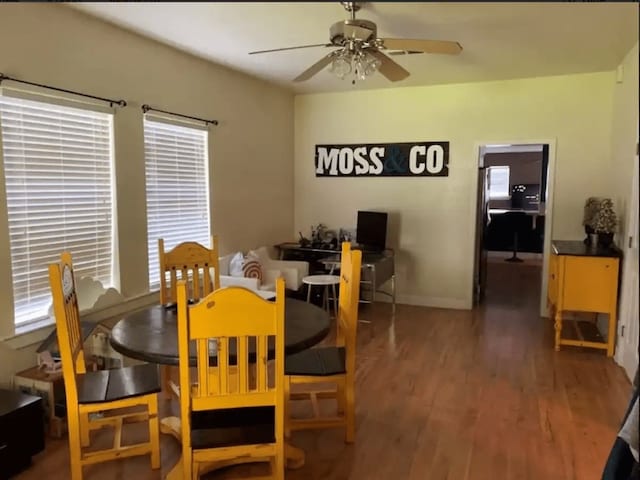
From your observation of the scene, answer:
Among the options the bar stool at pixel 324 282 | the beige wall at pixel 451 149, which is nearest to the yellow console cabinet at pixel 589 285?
the beige wall at pixel 451 149

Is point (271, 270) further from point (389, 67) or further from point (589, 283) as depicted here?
point (589, 283)

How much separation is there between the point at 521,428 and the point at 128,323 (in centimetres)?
229

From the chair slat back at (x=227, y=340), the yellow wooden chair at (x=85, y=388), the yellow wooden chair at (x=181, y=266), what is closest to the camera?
the chair slat back at (x=227, y=340)

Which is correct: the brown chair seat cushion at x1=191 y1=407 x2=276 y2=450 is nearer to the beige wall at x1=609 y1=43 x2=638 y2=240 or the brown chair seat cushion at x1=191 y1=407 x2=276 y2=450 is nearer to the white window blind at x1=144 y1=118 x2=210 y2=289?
the white window blind at x1=144 y1=118 x2=210 y2=289

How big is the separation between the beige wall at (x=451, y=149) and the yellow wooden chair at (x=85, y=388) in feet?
12.7

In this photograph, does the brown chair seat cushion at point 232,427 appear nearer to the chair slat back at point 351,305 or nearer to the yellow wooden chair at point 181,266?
the chair slat back at point 351,305

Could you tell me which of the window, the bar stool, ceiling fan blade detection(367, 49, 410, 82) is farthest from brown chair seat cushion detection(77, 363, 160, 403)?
the window

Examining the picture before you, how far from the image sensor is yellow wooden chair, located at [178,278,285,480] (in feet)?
6.01

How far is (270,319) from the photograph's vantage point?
1883 millimetres

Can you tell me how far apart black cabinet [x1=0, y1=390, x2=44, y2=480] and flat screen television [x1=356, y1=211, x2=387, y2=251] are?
12.4 ft

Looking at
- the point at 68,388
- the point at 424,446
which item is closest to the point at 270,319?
the point at 68,388

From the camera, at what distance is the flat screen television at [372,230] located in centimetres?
555

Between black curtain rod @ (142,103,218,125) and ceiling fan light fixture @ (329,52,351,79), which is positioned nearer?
ceiling fan light fixture @ (329,52,351,79)

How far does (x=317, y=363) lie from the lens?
261 centimetres
